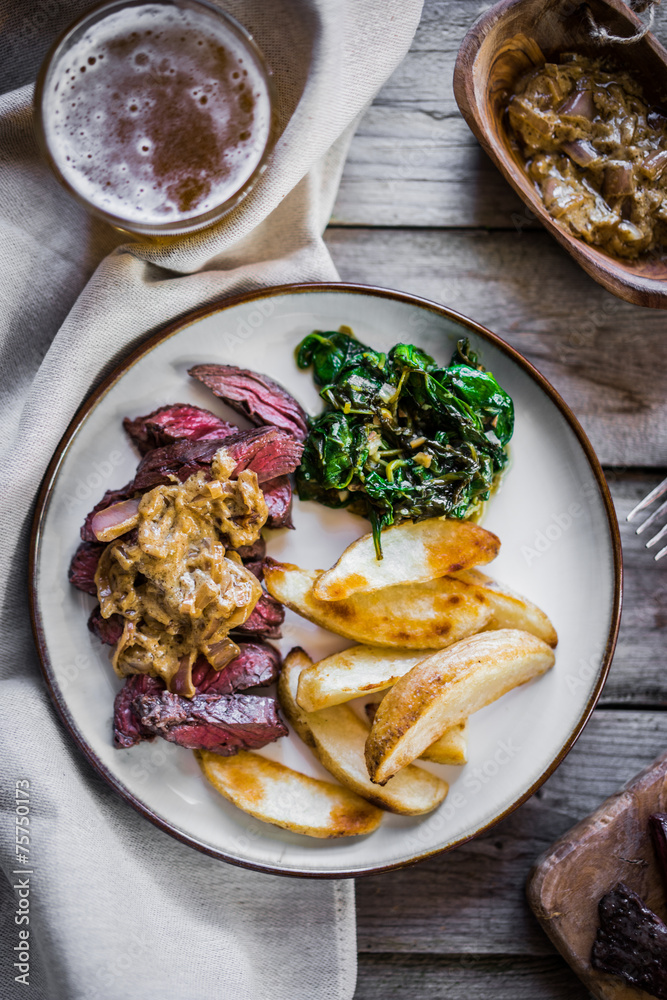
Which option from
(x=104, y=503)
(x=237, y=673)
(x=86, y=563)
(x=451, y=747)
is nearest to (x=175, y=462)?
(x=104, y=503)

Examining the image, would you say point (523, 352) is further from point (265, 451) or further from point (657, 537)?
point (265, 451)

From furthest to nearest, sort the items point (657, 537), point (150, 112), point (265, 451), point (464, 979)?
1. point (464, 979)
2. point (657, 537)
3. point (265, 451)
4. point (150, 112)

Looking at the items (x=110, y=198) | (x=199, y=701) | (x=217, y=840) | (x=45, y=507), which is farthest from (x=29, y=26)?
(x=217, y=840)

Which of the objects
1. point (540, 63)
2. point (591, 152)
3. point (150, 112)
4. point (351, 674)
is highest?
point (150, 112)

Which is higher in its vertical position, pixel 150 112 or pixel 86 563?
pixel 150 112

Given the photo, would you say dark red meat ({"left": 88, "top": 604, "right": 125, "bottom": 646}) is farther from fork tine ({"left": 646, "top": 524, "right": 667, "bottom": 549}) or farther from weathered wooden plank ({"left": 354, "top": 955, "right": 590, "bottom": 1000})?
fork tine ({"left": 646, "top": 524, "right": 667, "bottom": 549})

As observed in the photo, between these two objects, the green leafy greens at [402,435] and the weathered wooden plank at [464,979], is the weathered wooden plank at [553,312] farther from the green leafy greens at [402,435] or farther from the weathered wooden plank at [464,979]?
the weathered wooden plank at [464,979]

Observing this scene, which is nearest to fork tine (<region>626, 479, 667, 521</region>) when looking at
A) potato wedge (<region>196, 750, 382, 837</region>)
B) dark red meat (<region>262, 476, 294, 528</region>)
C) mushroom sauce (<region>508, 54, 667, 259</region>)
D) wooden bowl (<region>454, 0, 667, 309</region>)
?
wooden bowl (<region>454, 0, 667, 309</region>)
